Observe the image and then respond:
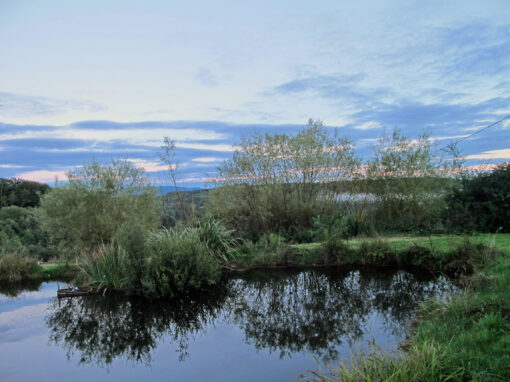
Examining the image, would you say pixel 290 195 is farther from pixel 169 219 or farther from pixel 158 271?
pixel 158 271

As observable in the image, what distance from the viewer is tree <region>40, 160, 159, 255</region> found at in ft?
30.5

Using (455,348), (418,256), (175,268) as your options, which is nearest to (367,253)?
(418,256)

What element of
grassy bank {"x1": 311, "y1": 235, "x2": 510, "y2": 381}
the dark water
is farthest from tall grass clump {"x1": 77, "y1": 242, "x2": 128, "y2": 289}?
grassy bank {"x1": 311, "y1": 235, "x2": 510, "y2": 381}

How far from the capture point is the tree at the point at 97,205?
9289mm

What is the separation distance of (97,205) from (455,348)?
348 inches

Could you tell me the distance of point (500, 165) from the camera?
11.8 m

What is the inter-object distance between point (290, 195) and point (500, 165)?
22.8 feet

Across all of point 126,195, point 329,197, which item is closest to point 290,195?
point 329,197

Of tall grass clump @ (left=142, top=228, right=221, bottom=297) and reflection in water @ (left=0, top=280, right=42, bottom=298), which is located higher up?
tall grass clump @ (left=142, top=228, right=221, bottom=297)

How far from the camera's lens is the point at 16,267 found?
8.80 metres

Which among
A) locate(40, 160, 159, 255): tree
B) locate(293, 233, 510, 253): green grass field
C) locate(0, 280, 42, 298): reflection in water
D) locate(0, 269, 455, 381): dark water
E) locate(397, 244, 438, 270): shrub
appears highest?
locate(40, 160, 159, 255): tree

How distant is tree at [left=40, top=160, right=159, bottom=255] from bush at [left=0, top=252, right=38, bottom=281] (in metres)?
0.88

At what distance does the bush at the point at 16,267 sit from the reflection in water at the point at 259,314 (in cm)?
241

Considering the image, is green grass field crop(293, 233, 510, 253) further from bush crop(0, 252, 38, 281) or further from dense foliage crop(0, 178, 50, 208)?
dense foliage crop(0, 178, 50, 208)
